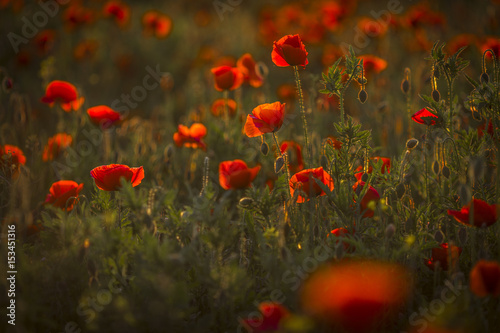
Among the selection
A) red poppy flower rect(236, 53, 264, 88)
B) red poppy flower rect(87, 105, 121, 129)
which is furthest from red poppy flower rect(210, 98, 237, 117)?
red poppy flower rect(87, 105, 121, 129)

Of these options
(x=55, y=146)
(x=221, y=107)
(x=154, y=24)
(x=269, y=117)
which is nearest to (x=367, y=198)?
(x=269, y=117)

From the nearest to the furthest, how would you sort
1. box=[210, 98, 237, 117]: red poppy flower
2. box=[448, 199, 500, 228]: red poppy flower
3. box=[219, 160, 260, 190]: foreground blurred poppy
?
box=[448, 199, 500, 228]: red poppy flower < box=[219, 160, 260, 190]: foreground blurred poppy < box=[210, 98, 237, 117]: red poppy flower

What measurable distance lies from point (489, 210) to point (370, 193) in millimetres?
430

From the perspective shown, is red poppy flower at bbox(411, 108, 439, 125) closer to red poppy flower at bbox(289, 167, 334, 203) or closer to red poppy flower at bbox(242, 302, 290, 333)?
red poppy flower at bbox(289, 167, 334, 203)

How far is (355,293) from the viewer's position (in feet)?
3.42

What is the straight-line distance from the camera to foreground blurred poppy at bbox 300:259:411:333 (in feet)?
3.40

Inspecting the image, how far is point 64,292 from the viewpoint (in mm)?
1620

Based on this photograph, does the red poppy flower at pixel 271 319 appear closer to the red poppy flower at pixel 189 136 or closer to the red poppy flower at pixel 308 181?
the red poppy flower at pixel 308 181

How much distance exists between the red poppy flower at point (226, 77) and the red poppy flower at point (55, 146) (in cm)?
102

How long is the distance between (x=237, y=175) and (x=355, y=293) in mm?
819

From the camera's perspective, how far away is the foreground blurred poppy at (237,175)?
1.76 m

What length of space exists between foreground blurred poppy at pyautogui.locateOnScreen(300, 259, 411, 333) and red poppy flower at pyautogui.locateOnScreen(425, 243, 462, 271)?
0.64ft

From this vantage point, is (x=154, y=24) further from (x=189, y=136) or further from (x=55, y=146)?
(x=189, y=136)

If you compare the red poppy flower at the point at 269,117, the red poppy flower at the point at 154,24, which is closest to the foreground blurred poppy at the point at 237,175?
the red poppy flower at the point at 269,117
